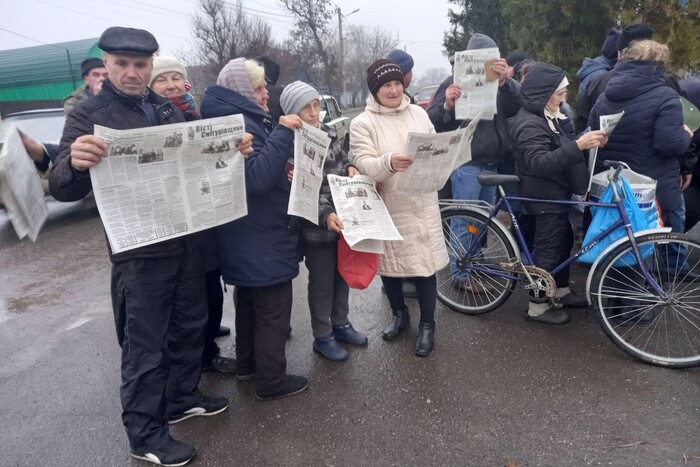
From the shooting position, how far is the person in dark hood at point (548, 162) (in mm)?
3280

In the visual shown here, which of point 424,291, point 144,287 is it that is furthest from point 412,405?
point 144,287

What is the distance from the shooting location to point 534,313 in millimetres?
3717

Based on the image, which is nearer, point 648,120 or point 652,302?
point 652,302

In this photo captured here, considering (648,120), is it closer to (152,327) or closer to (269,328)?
(269,328)

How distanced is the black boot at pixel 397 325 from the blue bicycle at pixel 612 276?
1.33ft

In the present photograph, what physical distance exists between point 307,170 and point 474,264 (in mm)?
1734

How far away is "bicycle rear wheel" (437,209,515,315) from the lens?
3742 mm

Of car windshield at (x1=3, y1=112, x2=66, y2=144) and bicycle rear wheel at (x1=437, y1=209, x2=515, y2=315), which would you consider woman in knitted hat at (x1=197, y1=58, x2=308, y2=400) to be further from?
car windshield at (x1=3, y1=112, x2=66, y2=144)

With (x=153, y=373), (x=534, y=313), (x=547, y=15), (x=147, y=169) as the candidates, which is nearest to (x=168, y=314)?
(x=153, y=373)

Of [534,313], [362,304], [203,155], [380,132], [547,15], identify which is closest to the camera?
[203,155]

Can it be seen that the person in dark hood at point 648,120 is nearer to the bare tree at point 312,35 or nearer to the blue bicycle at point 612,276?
the blue bicycle at point 612,276

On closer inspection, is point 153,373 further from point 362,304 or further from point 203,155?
point 362,304

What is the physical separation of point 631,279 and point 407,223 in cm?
147

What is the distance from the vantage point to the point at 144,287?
2.39m
